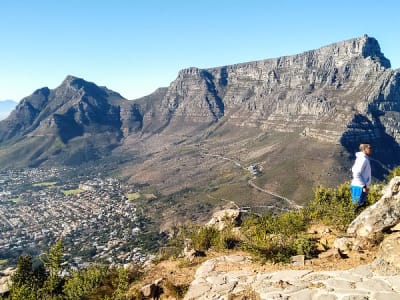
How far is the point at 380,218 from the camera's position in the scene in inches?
651

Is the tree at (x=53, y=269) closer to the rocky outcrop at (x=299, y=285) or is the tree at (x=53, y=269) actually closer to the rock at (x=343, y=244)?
the rocky outcrop at (x=299, y=285)

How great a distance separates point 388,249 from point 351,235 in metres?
2.83

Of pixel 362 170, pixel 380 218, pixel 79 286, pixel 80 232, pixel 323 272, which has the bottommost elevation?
pixel 80 232

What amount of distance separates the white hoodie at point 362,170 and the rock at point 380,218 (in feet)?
4.31

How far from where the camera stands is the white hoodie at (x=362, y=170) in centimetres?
1769

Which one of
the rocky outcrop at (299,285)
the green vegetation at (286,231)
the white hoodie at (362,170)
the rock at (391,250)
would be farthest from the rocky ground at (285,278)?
the white hoodie at (362,170)

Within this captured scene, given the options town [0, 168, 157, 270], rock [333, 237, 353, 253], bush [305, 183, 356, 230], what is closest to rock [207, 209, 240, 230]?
bush [305, 183, 356, 230]

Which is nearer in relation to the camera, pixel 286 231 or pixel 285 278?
pixel 285 278

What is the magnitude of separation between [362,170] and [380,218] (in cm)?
241

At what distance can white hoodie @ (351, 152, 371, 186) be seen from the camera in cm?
1769

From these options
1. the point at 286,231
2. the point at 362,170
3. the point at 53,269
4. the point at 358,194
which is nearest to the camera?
the point at 362,170

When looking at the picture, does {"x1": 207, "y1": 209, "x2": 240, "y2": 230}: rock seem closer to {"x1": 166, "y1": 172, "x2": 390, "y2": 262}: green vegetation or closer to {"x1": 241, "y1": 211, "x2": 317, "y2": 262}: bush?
{"x1": 166, "y1": 172, "x2": 390, "y2": 262}: green vegetation

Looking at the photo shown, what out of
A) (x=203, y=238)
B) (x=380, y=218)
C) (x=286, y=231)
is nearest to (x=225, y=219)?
(x=203, y=238)

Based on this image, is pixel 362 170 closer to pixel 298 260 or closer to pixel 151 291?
pixel 298 260
